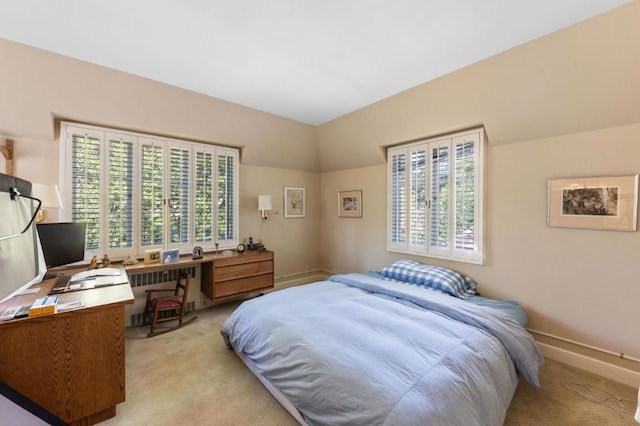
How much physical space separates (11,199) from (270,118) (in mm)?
2836

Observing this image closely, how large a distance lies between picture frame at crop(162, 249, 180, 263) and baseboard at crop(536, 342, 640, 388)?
4029 millimetres

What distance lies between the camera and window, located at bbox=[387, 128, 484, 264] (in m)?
2.95

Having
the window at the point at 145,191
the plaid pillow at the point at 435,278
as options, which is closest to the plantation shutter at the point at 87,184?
the window at the point at 145,191

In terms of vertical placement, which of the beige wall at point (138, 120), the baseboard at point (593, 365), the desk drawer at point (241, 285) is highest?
the beige wall at point (138, 120)

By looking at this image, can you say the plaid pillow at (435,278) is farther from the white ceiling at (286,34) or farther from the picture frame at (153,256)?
the picture frame at (153,256)

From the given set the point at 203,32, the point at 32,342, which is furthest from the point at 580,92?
the point at 32,342

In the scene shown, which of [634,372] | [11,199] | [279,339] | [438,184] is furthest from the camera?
[438,184]

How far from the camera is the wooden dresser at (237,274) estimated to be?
335 cm

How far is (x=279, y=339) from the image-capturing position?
1.87 metres

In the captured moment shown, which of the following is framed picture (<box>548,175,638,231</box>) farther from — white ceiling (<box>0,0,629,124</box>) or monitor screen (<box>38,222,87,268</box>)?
monitor screen (<box>38,222,87,268</box>)

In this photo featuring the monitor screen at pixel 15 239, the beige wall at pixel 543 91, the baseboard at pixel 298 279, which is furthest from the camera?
the baseboard at pixel 298 279

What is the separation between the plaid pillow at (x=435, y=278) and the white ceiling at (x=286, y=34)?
210 centimetres

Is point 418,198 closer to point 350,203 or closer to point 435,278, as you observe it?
point 435,278

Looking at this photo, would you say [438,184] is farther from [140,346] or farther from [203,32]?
[140,346]
